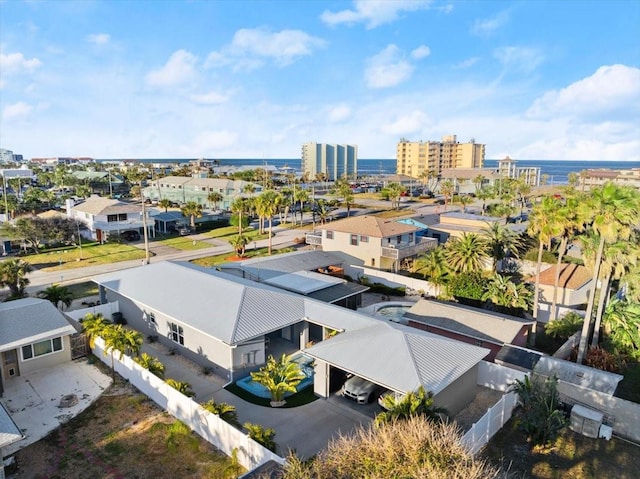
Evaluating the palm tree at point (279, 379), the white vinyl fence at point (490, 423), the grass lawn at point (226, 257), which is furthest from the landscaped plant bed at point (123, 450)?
the grass lawn at point (226, 257)

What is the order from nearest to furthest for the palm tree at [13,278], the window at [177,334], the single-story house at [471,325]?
the single-story house at [471,325]
the window at [177,334]
the palm tree at [13,278]

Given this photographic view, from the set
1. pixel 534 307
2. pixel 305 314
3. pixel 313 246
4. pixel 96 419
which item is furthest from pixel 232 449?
pixel 313 246

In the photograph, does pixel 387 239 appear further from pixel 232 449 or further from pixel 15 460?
pixel 15 460

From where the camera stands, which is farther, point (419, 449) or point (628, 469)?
point (628, 469)

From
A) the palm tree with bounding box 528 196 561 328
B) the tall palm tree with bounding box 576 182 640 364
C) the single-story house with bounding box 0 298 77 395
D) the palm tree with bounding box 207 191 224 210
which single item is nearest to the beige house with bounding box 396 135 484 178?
the palm tree with bounding box 207 191 224 210

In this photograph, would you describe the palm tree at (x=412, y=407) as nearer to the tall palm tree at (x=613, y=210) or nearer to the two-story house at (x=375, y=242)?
the tall palm tree at (x=613, y=210)

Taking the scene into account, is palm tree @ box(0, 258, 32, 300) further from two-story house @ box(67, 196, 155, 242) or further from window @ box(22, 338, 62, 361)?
two-story house @ box(67, 196, 155, 242)
